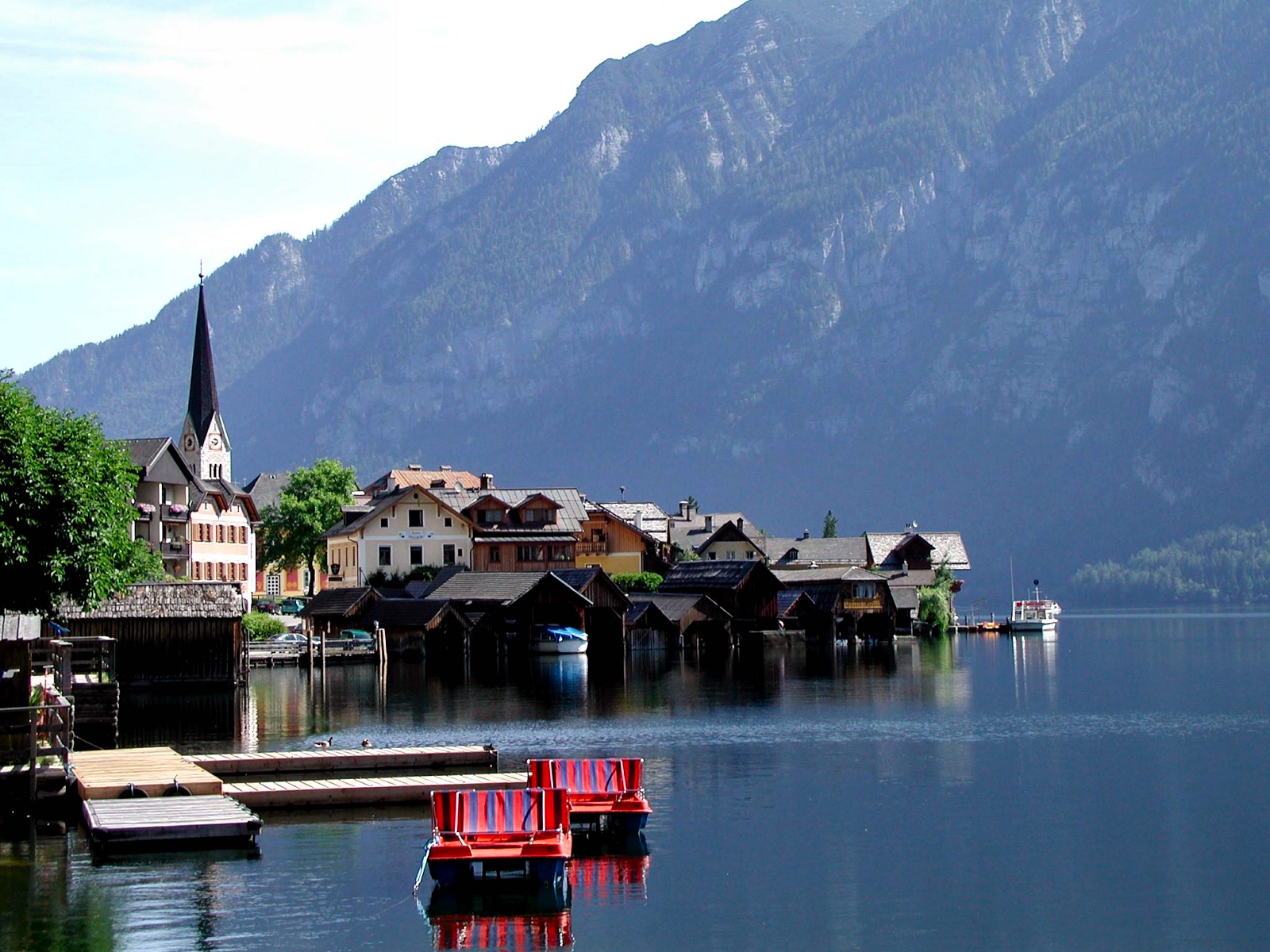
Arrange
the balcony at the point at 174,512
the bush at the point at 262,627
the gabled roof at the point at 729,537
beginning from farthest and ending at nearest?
the gabled roof at the point at 729,537, the balcony at the point at 174,512, the bush at the point at 262,627

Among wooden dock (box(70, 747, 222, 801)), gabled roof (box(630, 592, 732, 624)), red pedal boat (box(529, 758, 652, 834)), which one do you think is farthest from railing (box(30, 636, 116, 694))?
gabled roof (box(630, 592, 732, 624))

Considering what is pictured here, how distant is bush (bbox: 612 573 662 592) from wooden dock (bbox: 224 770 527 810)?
292 feet

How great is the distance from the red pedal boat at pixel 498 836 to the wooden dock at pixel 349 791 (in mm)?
7731

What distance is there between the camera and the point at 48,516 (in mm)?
47500

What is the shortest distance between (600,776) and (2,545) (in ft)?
62.4

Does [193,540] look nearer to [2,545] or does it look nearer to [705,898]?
[2,545]

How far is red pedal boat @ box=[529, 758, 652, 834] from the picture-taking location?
116 feet

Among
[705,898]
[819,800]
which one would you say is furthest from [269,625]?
[705,898]

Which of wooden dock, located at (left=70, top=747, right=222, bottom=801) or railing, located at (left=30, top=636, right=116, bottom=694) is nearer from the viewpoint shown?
wooden dock, located at (left=70, top=747, right=222, bottom=801)

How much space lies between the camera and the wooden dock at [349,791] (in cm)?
3900

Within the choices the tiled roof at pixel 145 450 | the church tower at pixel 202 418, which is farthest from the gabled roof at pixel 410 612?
the church tower at pixel 202 418

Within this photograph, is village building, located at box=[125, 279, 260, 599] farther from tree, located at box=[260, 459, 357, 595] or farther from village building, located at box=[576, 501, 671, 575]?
village building, located at box=[576, 501, 671, 575]

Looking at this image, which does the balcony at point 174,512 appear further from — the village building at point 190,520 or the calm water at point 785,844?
the calm water at point 785,844

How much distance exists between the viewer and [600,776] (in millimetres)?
36344
